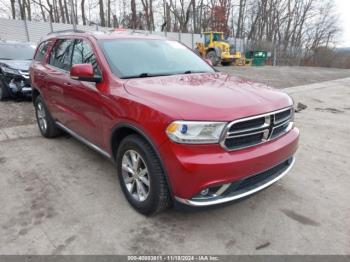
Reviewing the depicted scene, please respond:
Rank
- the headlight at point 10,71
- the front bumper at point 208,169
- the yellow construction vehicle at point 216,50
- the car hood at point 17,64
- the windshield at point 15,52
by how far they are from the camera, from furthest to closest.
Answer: the yellow construction vehicle at point 216,50, the windshield at point 15,52, the car hood at point 17,64, the headlight at point 10,71, the front bumper at point 208,169

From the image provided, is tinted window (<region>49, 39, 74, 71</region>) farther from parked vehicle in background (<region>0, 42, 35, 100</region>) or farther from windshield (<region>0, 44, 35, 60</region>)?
windshield (<region>0, 44, 35, 60</region>)

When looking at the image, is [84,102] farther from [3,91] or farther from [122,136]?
[3,91]

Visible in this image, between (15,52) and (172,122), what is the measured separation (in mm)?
8066

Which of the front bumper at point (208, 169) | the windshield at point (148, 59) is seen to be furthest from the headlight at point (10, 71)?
the front bumper at point (208, 169)

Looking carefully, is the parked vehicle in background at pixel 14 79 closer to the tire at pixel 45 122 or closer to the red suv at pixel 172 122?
the tire at pixel 45 122

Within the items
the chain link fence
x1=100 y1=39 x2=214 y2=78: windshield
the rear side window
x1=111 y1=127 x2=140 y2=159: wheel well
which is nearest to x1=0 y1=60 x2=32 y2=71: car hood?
the chain link fence

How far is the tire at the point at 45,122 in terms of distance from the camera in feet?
16.5

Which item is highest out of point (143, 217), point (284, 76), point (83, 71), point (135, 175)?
point (83, 71)

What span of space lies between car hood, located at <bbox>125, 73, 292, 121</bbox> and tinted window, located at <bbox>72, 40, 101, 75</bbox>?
68cm

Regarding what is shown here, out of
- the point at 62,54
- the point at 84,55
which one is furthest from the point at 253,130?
the point at 62,54

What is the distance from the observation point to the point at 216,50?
2262 cm

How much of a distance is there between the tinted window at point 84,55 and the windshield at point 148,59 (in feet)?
0.60

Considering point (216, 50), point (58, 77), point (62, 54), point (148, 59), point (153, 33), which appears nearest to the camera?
point (148, 59)

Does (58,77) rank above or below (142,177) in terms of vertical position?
above
